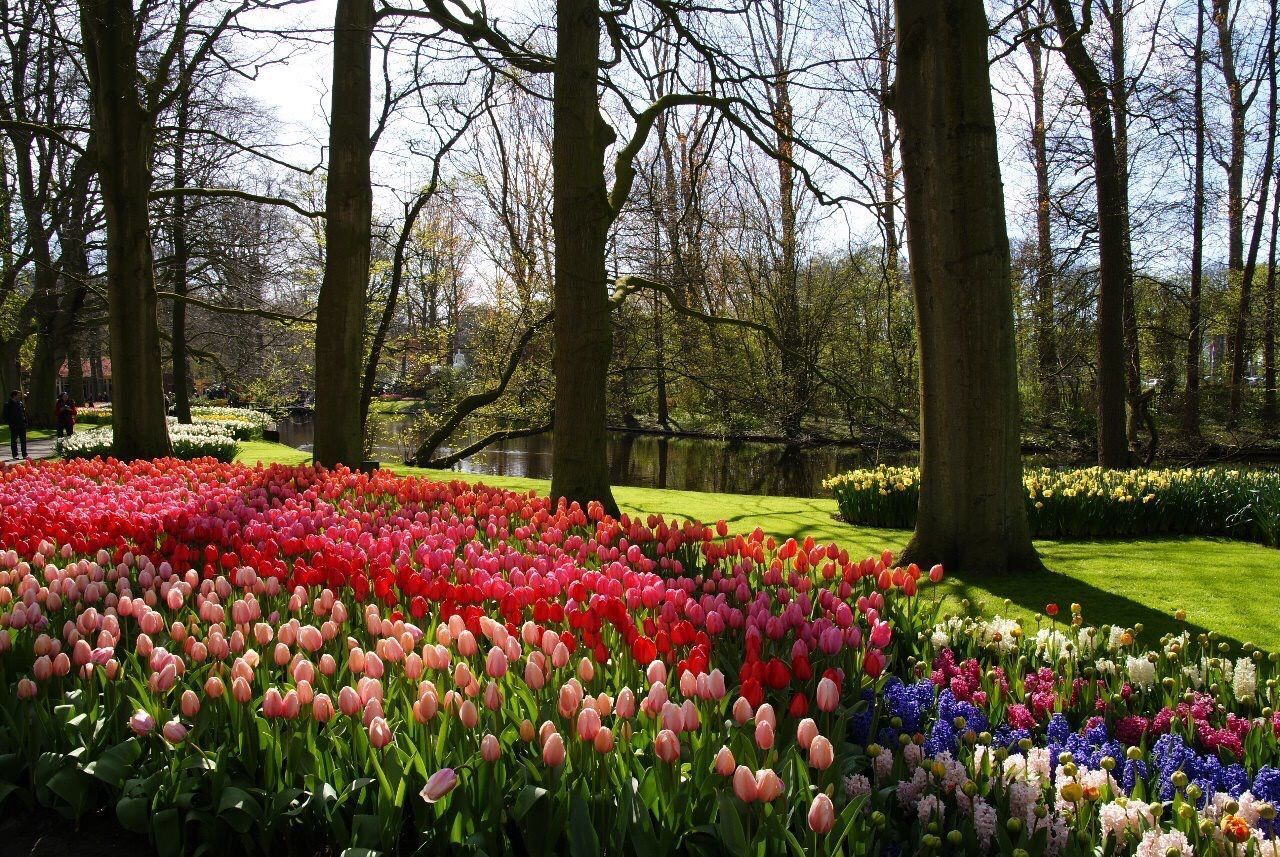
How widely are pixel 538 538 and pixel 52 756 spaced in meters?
2.96

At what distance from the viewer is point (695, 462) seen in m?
22.4

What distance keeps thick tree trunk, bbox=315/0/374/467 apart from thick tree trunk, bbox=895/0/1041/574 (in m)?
6.94

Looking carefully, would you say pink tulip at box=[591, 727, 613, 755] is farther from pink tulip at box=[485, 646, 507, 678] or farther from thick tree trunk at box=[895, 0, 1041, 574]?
thick tree trunk at box=[895, 0, 1041, 574]

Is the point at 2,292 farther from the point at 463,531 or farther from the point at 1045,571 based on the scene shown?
the point at 1045,571

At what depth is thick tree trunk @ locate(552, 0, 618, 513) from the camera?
24.5 feet

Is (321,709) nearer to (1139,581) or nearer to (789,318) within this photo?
(1139,581)

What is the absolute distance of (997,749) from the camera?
7.70 ft

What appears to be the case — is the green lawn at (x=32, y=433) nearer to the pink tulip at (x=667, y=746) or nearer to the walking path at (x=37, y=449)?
the walking path at (x=37, y=449)

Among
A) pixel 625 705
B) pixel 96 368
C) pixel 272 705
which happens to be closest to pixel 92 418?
pixel 96 368

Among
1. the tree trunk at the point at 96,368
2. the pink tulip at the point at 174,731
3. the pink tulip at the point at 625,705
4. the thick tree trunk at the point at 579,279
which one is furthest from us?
the tree trunk at the point at 96,368

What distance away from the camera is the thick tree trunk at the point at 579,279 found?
748cm

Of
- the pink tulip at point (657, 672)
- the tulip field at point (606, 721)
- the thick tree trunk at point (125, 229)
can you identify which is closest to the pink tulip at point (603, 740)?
the tulip field at point (606, 721)

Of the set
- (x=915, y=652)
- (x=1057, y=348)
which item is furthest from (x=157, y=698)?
(x=1057, y=348)

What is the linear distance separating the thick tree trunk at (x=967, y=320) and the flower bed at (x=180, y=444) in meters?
12.3
